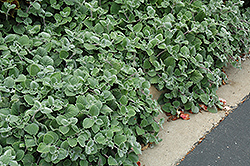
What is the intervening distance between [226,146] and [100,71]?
1.25 metres

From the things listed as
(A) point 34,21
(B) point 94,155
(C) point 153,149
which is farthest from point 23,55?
(C) point 153,149

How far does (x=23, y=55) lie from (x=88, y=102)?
684 millimetres


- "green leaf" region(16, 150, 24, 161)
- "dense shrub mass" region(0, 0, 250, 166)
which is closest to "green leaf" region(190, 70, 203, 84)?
"dense shrub mass" region(0, 0, 250, 166)

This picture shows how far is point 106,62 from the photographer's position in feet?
7.30

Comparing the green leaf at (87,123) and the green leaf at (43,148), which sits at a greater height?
the green leaf at (87,123)

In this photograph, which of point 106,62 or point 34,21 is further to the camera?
point 34,21

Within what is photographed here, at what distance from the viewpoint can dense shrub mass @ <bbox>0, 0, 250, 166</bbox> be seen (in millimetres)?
1762

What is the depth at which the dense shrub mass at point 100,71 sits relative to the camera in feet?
5.78

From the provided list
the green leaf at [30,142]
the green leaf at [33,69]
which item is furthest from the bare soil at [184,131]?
the green leaf at [33,69]

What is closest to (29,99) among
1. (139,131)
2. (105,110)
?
(105,110)

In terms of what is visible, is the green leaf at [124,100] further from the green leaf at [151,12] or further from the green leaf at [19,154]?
the green leaf at [151,12]

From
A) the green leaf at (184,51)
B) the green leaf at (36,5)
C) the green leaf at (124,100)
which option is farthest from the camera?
the green leaf at (184,51)

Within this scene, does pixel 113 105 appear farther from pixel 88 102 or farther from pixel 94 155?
pixel 94 155

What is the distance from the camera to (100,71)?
221 cm
